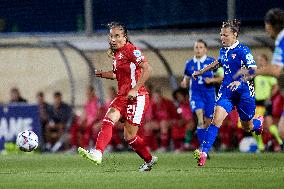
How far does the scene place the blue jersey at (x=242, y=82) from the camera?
14.4 meters

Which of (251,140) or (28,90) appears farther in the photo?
(28,90)

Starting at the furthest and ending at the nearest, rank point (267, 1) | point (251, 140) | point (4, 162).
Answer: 1. point (267, 1)
2. point (251, 140)
3. point (4, 162)

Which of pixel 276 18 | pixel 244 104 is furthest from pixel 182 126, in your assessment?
pixel 276 18

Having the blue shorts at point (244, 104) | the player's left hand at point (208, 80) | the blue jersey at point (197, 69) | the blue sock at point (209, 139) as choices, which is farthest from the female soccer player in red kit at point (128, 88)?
the blue jersey at point (197, 69)

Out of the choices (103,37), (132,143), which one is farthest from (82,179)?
(103,37)

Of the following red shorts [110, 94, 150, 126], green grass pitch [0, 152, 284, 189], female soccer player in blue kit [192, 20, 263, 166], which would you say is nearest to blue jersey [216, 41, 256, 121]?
female soccer player in blue kit [192, 20, 263, 166]

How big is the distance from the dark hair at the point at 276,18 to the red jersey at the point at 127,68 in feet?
9.96

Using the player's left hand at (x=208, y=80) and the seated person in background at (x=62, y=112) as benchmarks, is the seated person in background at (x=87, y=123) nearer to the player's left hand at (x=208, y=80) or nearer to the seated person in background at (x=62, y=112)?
the seated person in background at (x=62, y=112)

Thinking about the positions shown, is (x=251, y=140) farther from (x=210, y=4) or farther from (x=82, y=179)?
(x=82, y=179)

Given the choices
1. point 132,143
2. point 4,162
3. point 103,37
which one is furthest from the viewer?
point 103,37

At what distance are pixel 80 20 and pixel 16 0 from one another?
1.81 meters

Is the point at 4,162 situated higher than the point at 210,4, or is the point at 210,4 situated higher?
the point at 210,4

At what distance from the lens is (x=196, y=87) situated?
17.7m

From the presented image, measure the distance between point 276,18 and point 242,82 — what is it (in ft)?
13.0
